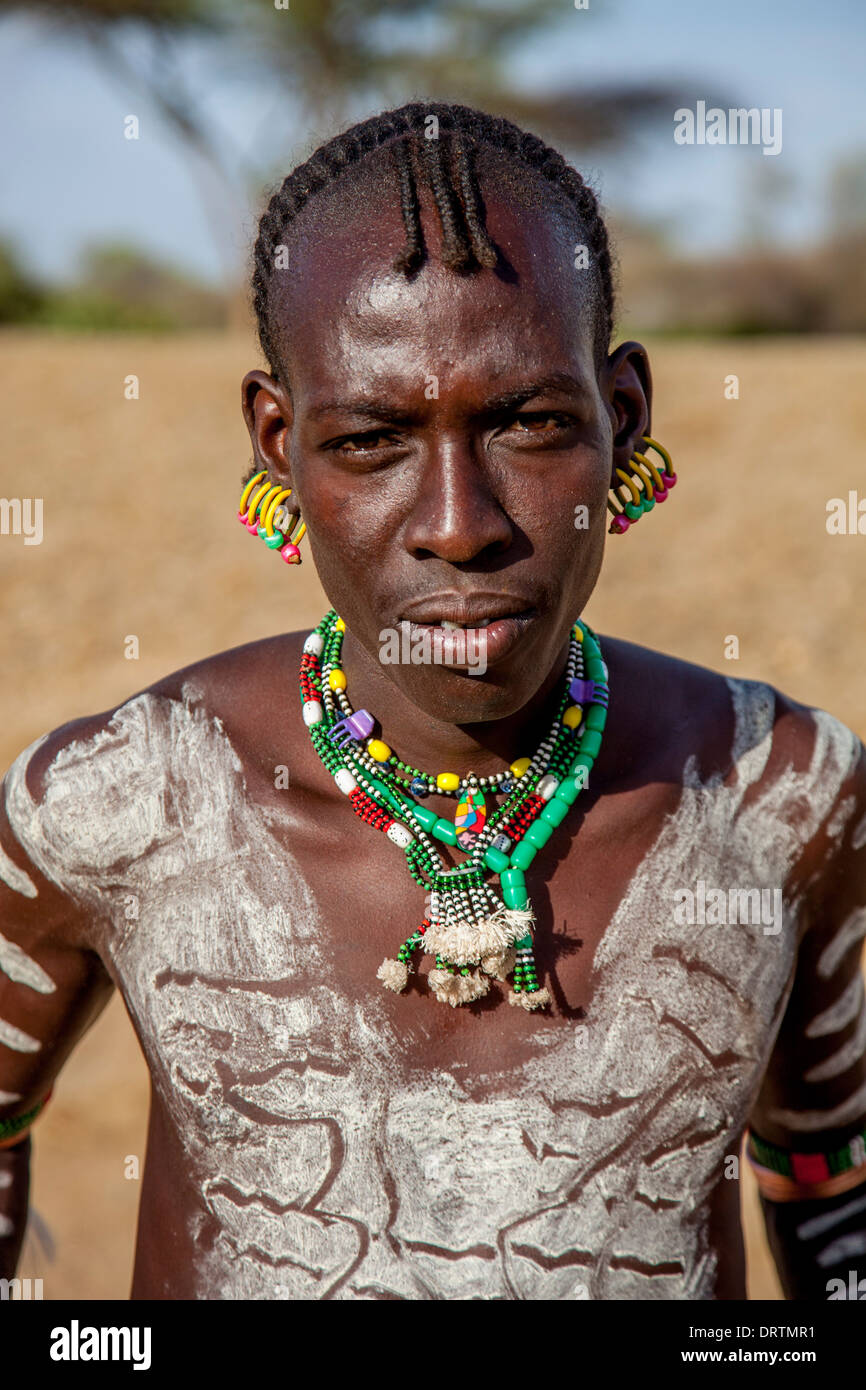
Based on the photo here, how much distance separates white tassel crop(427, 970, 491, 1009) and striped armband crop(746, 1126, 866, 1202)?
0.85 metres

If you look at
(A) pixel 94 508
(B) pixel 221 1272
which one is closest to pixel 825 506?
(A) pixel 94 508

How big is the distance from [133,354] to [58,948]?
35.5 ft

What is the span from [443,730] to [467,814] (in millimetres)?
144

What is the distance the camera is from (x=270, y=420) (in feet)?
6.98

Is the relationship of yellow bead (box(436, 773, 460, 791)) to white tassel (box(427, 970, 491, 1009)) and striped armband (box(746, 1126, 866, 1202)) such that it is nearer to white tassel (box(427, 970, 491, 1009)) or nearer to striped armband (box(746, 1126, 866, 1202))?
white tassel (box(427, 970, 491, 1009))

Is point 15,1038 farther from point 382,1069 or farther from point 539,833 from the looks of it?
point 539,833

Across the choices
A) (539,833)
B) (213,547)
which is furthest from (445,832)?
(213,547)

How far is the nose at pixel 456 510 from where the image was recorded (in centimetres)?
183

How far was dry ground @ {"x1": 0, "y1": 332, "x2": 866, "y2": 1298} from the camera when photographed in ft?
26.5

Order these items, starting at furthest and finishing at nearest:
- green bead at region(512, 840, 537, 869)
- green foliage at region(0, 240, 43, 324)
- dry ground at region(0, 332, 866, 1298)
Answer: green foliage at region(0, 240, 43, 324)
dry ground at region(0, 332, 866, 1298)
green bead at region(512, 840, 537, 869)

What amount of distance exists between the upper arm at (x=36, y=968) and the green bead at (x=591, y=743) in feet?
2.92

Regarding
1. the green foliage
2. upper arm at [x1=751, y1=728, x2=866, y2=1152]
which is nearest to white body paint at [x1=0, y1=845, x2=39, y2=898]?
upper arm at [x1=751, y1=728, x2=866, y2=1152]

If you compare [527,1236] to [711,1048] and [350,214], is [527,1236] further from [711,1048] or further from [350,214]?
[350,214]

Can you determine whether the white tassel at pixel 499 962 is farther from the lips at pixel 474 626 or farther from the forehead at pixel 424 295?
the forehead at pixel 424 295
